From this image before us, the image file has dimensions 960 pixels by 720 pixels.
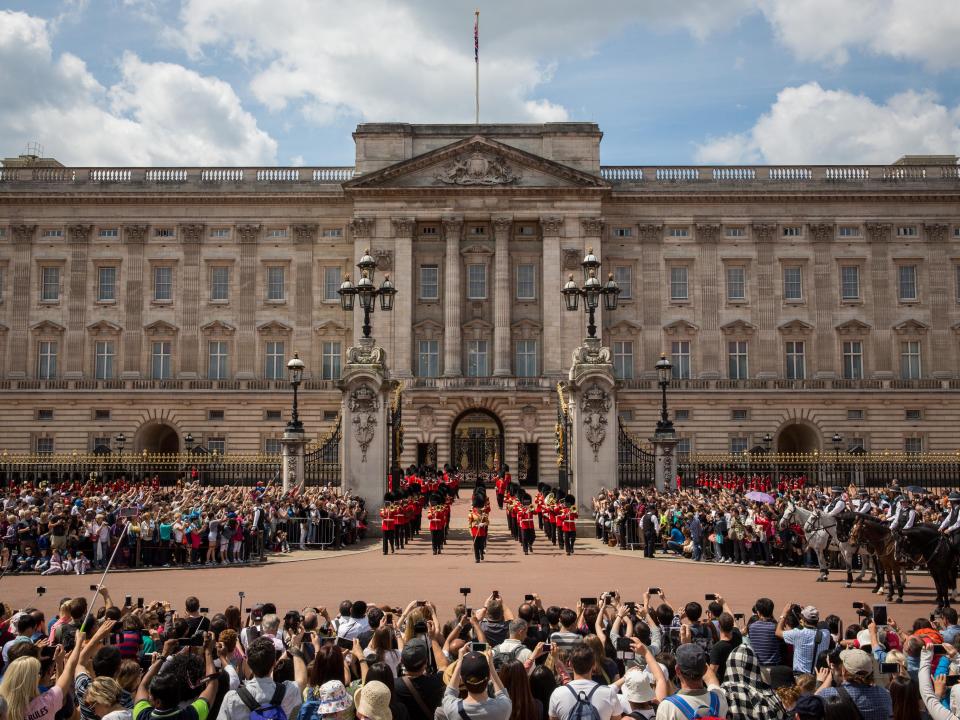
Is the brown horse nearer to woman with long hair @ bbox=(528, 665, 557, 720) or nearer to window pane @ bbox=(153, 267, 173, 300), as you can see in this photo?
woman with long hair @ bbox=(528, 665, 557, 720)

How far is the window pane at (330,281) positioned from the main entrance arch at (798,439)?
29135 millimetres

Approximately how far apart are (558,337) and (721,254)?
12082 mm

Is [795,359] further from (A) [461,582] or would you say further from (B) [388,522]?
(A) [461,582]

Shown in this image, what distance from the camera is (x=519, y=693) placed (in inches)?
265

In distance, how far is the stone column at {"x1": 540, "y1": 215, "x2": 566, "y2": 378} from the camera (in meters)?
53.5

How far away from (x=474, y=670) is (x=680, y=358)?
51195 millimetres

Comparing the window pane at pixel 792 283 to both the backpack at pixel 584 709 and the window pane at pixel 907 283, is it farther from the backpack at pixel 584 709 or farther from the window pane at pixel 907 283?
the backpack at pixel 584 709

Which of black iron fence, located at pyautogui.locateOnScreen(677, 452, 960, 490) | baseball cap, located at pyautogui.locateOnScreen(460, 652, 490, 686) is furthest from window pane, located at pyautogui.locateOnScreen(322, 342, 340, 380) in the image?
baseball cap, located at pyautogui.locateOnScreen(460, 652, 490, 686)

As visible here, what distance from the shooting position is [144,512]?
23.9 m

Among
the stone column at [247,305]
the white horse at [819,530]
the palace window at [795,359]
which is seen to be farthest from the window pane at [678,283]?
the white horse at [819,530]

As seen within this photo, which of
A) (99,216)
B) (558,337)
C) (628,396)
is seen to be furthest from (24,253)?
(628,396)

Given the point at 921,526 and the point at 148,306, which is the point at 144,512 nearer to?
the point at 921,526

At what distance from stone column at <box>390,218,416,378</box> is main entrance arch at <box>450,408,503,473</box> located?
189 inches

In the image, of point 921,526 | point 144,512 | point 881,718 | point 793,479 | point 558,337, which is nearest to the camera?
point 881,718
